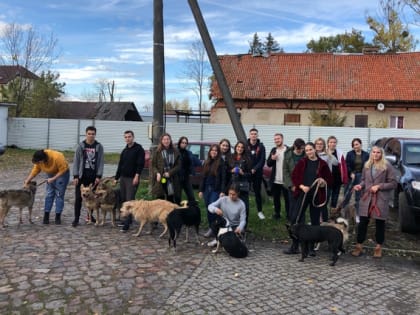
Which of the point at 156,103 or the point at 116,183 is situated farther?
the point at 156,103

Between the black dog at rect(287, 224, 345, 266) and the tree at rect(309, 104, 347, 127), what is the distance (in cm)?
2427

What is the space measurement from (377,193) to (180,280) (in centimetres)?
334

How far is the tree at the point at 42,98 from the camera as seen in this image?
33594 mm

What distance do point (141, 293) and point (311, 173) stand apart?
3218mm

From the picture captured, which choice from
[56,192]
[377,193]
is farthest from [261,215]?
[56,192]

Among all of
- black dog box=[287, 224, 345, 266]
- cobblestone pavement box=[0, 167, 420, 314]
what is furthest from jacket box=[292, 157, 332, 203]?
cobblestone pavement box=[0, 167, 420, 314]

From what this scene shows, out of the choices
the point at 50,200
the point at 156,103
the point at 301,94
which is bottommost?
the point at 50,200

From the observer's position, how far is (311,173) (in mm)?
6590

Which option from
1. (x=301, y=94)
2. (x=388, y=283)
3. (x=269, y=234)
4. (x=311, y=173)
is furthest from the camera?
(x=301, y=94)

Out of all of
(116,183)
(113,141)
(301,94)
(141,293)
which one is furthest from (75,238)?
(301,94)

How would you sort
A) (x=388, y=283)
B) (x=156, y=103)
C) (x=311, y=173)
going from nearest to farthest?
1. (x=388, y=283)
2. (x=311, y=173)
3. (x=156, y=103)

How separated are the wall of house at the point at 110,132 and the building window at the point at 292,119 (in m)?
7.53

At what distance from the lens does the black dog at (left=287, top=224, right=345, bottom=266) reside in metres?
6.11

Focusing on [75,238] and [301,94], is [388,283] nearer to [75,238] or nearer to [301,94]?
[75,238]
